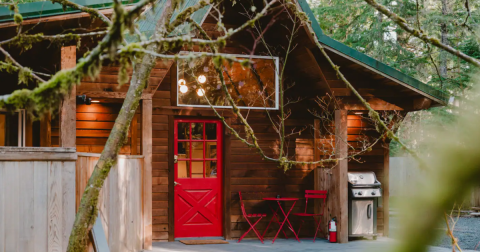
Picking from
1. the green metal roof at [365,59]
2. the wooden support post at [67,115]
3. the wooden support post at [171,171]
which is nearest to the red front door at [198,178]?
the wooden support post at [171,171]

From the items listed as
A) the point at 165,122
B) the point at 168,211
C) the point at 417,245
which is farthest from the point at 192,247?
the point at 417,245

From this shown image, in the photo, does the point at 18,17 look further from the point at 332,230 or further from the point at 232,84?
the point at 332,230

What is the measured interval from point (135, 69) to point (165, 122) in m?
4.28

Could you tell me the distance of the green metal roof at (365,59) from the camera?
785 cm

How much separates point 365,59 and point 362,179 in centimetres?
224

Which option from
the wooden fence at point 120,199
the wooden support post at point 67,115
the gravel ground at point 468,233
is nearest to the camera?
the wooden fence at point 120,199

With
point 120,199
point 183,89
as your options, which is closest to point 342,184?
point 183,89

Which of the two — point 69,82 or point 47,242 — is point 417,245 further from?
point 47,242

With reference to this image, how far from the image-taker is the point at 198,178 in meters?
9.27

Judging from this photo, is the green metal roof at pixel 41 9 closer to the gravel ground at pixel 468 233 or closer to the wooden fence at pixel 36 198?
the wooden fence at pixel 36 198

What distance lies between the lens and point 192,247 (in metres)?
8.18

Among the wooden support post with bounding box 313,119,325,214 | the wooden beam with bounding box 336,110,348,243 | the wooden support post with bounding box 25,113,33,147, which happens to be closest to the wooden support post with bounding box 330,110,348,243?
the wooden beam with bounding box 336,110,348,243

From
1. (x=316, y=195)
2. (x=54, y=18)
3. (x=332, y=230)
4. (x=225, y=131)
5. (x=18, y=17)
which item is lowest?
(x=332, y=230)

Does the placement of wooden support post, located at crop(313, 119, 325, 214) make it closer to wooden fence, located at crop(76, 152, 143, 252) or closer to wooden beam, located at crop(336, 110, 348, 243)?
wooden beam, located at crop(336, 110, 348, 243)
